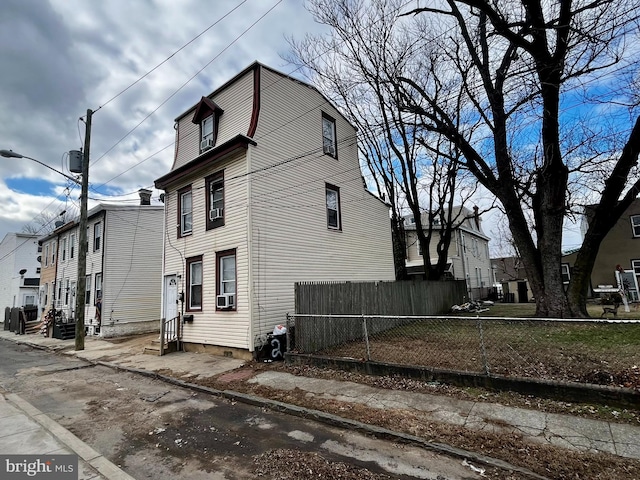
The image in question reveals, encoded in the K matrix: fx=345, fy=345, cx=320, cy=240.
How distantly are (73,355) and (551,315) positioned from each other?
55.0 ft

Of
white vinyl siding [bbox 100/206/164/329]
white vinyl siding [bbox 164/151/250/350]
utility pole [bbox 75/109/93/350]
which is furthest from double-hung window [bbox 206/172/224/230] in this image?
white vinyl siding [bbox 100/206/164/329]

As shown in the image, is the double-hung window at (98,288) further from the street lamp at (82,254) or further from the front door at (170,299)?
the front door at (170,299)

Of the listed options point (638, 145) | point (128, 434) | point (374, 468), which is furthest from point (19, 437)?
point (638, 145)

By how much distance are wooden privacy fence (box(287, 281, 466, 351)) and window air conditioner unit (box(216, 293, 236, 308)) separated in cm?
211

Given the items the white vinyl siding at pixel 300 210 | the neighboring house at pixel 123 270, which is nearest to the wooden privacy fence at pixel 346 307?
the white vinyl siding at pixel 300 210

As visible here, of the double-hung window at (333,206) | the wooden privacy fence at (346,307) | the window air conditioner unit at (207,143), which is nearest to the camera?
the wooden privacy fence at (346,307)

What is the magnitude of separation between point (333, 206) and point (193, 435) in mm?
9829

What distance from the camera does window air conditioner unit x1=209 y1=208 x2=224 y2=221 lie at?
1116 cm

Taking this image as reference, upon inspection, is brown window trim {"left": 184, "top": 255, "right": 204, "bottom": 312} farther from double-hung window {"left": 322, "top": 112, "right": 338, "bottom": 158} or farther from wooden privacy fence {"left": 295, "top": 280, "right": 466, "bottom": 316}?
double-hung window {"left": 322, "top": 112, "right": 338, "bottom": 158}

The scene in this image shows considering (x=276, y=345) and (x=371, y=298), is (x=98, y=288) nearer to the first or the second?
(x=276, y=345)

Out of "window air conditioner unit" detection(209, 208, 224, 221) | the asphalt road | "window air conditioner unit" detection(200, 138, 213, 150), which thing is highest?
"window air conditioner unit" detection(200, 138, 213, 150)

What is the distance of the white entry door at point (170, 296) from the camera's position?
12340 millimetres

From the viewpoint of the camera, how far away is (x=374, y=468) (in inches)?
150

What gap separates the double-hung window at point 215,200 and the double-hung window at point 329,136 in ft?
14.5
